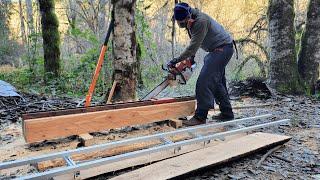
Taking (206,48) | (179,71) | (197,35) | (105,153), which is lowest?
(105,153)

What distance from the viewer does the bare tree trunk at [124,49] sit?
592 cm

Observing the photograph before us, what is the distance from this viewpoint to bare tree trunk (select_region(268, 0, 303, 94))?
8.46m

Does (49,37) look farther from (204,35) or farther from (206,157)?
(206,157)

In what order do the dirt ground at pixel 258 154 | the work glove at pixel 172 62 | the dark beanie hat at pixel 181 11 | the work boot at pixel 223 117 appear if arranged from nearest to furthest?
1. the dirt ground at pixel 258 154
2. the dark beanie hat at pixel 181 11
3. the work glove at pixel 172 62
4. the work boot at pixel 223 117

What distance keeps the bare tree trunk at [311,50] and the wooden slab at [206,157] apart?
214 inches

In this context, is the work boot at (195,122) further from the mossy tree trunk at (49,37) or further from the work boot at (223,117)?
the mossy tree trunk at (49,37)

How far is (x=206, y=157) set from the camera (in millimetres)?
3609

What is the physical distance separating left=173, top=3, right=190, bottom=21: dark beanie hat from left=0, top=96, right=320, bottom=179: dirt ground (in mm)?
1843

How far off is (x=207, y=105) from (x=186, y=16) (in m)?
1.46

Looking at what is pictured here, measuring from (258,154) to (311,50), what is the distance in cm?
620

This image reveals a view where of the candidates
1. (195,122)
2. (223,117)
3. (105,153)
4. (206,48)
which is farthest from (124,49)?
(105,153)

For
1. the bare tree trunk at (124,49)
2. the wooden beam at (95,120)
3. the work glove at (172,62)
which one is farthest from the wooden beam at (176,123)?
the bare tree trunk at (124,49)

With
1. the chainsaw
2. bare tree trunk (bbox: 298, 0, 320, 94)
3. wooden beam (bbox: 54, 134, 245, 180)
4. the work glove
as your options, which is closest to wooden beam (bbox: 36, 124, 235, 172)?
wooden beam (bbox: 54, 134, 245, 180)

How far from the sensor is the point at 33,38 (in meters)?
11.6
